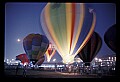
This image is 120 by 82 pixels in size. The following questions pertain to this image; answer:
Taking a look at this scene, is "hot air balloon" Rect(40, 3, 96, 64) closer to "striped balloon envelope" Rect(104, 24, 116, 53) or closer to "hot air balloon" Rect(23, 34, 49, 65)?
"hot air balloon" Rect(23, 34, 49, 65)

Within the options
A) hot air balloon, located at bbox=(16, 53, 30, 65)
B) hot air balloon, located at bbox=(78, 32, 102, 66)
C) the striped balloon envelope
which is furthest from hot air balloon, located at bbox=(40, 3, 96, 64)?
hot air balloon, located at bbox=(16, 53, 30, 65)

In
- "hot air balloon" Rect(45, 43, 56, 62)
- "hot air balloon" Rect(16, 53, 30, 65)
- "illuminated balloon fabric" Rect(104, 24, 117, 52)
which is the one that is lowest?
"hot air balloon" Rect(16, 53, 30, 65)

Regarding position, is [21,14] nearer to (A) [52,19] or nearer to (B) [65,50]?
(A) [52,19]

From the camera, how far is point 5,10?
5.27 m

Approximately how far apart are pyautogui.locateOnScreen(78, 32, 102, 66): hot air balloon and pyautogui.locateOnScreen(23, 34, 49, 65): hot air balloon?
550 mm

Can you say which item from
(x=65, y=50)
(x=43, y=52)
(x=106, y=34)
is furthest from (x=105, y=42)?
(x=43, y=52)

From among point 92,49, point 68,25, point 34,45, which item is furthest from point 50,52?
point 92,49

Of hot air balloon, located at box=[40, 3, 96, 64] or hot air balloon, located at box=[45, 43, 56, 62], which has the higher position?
hot air balloon, located at box=[40, 3, 96, 64]

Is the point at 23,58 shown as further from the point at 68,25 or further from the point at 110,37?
the point at 110,37

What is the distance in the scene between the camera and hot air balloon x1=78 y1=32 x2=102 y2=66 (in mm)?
5273

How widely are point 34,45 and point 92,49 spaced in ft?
2.94

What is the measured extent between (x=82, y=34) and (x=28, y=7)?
0.90m

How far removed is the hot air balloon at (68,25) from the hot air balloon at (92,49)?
0.06 metres

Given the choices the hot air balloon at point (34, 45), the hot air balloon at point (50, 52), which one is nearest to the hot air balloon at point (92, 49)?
the hot air balloon at point (50, 52)
